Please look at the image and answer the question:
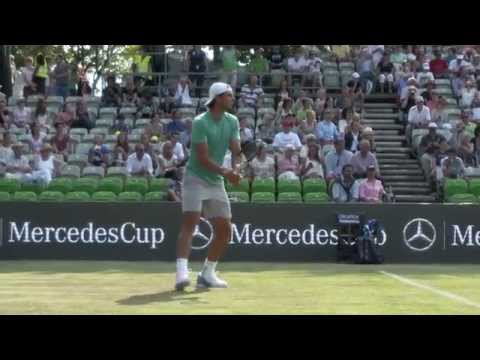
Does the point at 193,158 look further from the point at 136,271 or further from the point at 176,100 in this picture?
the point at 176,100

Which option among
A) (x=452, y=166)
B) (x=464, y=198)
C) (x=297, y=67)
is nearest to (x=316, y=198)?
(x=464, y=198)

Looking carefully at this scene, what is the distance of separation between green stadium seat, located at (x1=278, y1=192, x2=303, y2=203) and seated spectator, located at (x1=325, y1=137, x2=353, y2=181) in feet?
4.34

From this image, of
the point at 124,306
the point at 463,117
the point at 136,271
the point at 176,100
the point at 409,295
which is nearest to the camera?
the point at 124,306

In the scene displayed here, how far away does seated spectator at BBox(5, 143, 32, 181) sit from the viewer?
766 inches

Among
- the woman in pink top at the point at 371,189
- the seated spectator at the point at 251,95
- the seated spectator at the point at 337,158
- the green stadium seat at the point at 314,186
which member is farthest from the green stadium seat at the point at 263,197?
the seated spectator at the point at 251,95

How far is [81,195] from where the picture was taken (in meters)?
17.8

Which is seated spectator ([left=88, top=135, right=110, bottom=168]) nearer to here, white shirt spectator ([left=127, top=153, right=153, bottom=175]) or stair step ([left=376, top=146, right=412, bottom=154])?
white shirt spectator ([left=127, top=153, right=153, bottom=175])

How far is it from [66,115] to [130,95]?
1.93 m

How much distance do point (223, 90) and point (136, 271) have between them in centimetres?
443

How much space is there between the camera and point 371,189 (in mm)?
17547

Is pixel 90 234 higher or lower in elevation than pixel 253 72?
lower

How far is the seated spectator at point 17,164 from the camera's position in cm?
1947

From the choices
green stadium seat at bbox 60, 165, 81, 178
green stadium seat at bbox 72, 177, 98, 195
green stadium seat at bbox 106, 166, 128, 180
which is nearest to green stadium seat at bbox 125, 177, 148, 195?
green stadium seat at bbox 72, 177, 98, 195
